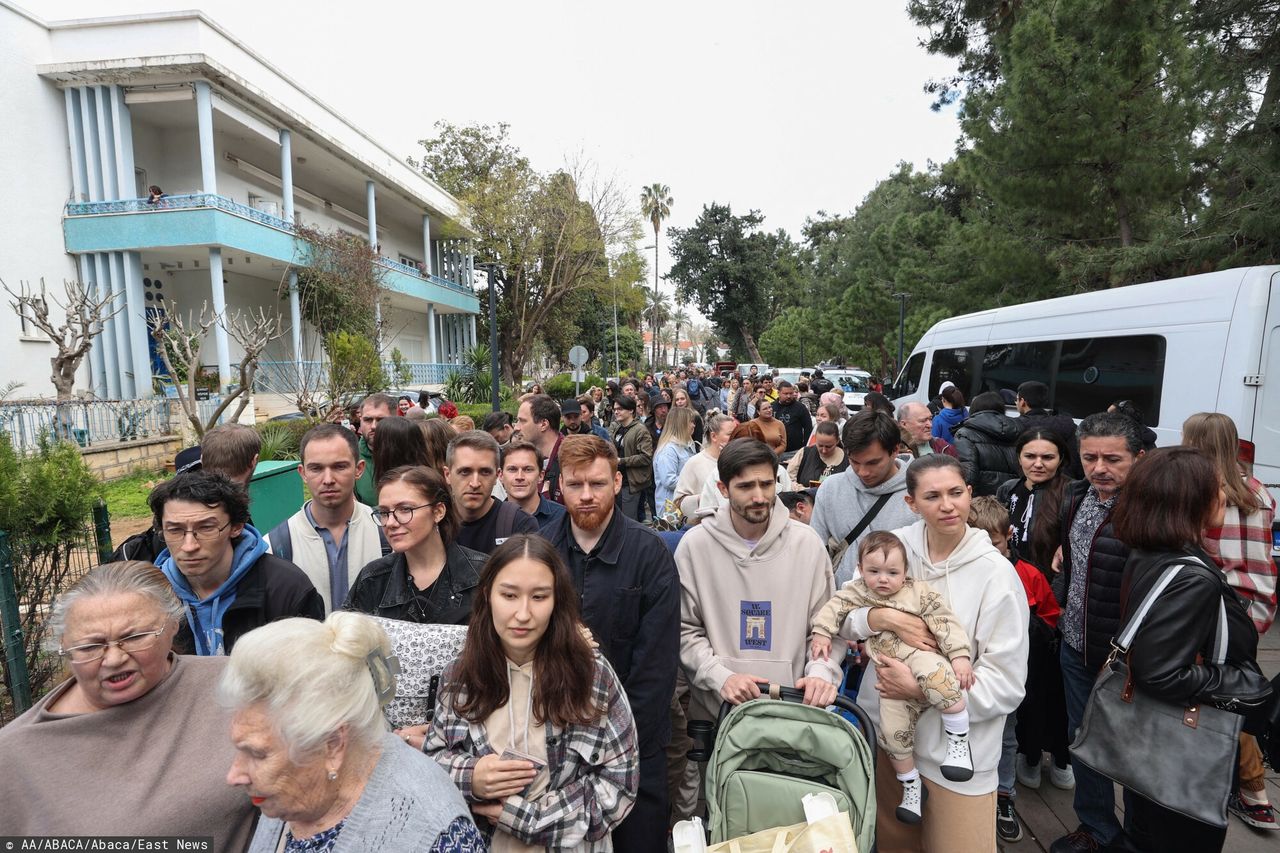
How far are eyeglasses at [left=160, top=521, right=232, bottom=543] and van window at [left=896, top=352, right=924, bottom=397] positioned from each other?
41.7ft

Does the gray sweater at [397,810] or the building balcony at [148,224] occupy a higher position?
the building balcony at [148,224]

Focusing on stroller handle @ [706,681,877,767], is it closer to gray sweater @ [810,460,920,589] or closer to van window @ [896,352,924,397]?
gray sweater @ [810,460,920,589]

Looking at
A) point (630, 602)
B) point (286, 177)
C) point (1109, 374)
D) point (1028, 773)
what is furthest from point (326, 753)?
point (286, 177)

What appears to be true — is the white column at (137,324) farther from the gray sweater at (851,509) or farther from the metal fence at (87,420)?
the gray sweater at (851,509)

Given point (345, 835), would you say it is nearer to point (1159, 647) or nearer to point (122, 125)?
point (1159, 647)

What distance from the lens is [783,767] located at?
2213 mm

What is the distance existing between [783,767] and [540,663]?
3.02 feet

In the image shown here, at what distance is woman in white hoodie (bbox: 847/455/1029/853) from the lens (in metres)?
2.42

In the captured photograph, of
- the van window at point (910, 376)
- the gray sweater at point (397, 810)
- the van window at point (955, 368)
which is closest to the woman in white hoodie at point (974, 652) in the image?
the gray sweater at point (397, 810)

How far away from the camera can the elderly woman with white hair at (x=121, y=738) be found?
161 centimetres

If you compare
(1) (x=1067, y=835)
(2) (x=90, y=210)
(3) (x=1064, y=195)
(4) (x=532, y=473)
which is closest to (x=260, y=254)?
(2) (x=90, y=210)

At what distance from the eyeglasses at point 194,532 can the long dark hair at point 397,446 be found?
1446 millimetres

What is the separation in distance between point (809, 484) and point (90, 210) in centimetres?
1927

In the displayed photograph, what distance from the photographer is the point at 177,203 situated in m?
16.2
